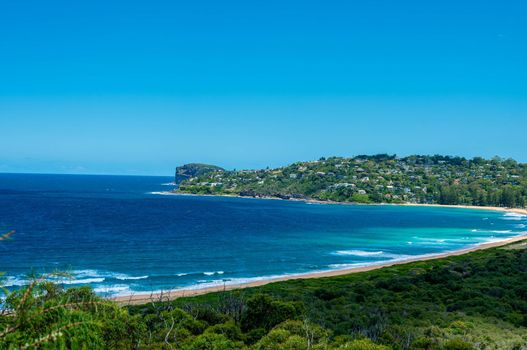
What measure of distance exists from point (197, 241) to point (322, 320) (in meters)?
60.4

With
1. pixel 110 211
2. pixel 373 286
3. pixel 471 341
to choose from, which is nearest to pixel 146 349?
pixel 471 341

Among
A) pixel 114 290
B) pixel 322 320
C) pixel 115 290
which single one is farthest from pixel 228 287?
pixel 322 320

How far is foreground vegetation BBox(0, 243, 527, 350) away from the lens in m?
4.80

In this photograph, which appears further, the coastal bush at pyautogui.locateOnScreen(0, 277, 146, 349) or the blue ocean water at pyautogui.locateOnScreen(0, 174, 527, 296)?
the blue ocean water at pyautogui.locateOnScreen(0, 174, 527, 296)

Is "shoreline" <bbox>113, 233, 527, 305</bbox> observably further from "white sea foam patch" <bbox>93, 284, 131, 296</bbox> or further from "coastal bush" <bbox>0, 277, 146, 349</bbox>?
"coastal bush" <bbox>0, 277, 146, 349</bbox>

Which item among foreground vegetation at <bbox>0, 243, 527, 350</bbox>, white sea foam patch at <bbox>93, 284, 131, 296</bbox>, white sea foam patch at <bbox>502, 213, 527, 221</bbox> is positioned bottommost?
white sea foam patch at <bbox>93, 284, 131, 296</bbox>

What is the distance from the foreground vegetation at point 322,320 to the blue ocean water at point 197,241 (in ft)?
44.8

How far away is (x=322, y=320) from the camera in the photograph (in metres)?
28.6

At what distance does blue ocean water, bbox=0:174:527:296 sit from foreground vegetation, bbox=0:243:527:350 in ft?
44.8

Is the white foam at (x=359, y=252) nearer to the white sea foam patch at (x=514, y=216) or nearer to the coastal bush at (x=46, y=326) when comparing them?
the coastal bush at (x=46, y=326)

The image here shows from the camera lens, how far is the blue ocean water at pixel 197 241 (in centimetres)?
5912

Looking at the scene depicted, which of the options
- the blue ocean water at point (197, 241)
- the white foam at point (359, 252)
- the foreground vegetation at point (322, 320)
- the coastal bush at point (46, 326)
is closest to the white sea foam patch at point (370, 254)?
the white foam at point (359, 252)

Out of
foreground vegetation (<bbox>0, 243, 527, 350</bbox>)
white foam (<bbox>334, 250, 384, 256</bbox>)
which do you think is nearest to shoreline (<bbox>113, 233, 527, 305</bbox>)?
foreground vegetation (<bbox>0, 243, 527, 350</bbox>)

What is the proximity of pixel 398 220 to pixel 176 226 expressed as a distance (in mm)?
67334
